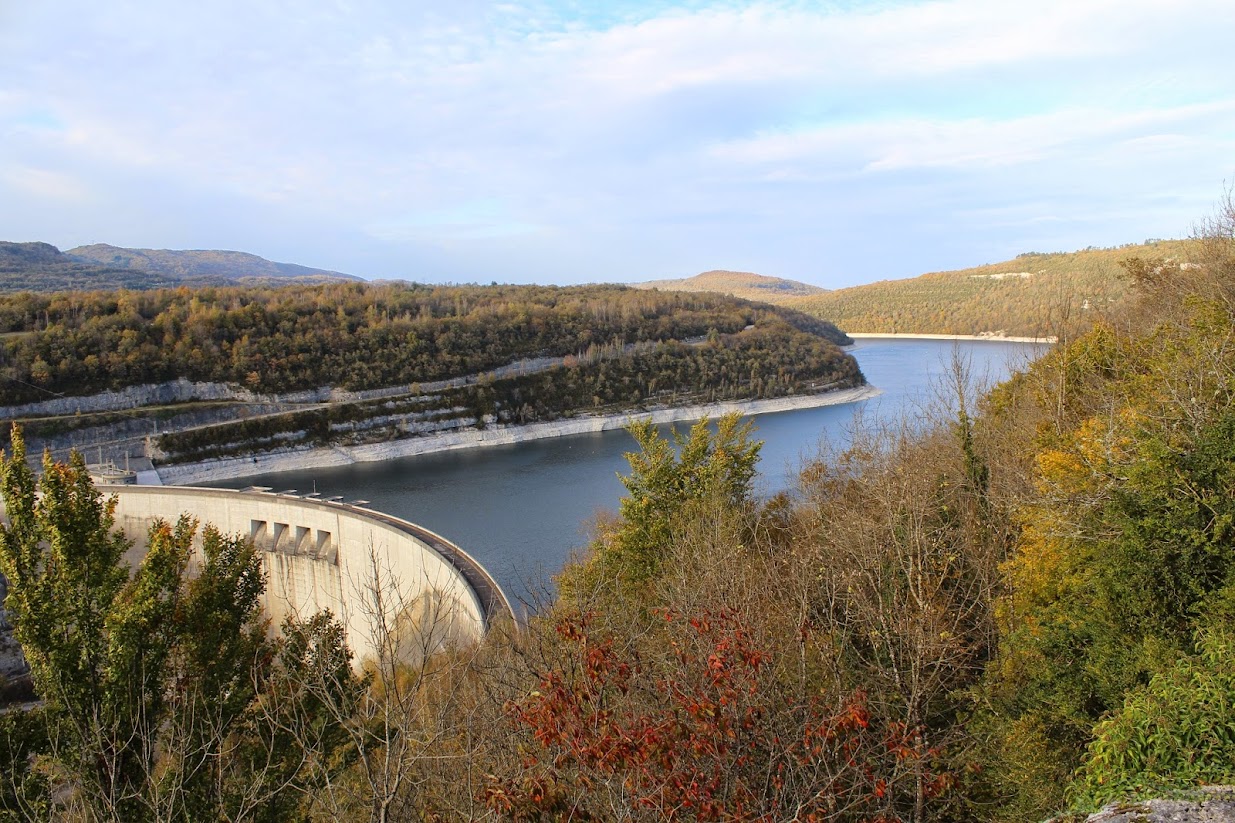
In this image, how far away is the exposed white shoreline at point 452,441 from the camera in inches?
1734

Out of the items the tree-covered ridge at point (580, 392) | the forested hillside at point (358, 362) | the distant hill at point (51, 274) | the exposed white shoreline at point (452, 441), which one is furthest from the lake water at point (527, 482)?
the distant hill at point (51, 274)

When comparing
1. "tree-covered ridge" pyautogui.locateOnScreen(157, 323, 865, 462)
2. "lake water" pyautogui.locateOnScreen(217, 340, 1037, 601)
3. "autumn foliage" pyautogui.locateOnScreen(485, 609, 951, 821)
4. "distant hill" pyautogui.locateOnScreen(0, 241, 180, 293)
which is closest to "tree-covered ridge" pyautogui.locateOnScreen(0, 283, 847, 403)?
"tree-covered ridge" pyautogui.locateOnScreen(157, 323, 865, 462)

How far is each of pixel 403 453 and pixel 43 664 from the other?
146ft

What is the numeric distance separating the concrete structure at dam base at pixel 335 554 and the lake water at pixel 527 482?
2.35 m

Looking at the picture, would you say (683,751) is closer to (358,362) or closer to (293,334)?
(358,362)

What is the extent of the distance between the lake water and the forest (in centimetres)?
1104

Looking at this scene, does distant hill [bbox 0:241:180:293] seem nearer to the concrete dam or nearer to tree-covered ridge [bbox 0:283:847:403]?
tree-covered ridge [bbox 0:283:847:403]

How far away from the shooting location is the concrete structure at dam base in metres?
17.6

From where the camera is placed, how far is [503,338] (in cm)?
6812

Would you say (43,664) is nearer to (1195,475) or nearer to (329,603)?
(1195,475)

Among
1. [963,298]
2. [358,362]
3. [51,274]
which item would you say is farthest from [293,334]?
[963,298]

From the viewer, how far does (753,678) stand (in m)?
4.04

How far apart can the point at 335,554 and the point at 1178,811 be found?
2317 centimetres

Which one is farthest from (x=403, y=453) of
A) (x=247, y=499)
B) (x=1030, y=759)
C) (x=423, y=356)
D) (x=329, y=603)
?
(x=1030, y=759)
